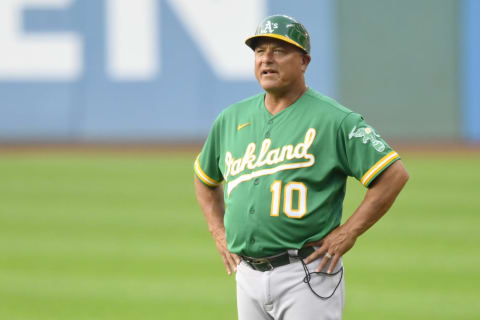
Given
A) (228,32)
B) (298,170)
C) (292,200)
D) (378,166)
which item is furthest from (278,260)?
(228,32)

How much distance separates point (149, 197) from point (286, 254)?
777 cm

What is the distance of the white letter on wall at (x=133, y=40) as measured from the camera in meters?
16.3


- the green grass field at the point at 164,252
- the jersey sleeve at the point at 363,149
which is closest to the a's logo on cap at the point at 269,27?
the jersey sleeve at the point at 363,149

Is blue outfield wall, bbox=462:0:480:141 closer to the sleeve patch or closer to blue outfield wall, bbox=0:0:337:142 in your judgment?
blue outfield wall, bbox=0:0:337:142

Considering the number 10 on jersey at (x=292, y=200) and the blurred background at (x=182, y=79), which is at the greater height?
the number 10 on jersey at (x=292, y=200)

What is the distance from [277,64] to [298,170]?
1.52 ft

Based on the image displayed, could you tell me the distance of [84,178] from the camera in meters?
12.5

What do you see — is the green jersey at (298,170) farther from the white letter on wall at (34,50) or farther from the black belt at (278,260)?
the white letter on wall at (34,50)

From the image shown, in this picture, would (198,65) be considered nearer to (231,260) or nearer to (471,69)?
(471,69)

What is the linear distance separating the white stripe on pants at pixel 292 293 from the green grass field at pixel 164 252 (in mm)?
2881

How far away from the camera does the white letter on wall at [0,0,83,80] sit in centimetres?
1641

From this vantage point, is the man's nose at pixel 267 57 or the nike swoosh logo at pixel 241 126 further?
the nike swoosh logo at pixel 241 126

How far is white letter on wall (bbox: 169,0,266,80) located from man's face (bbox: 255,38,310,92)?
12.6m

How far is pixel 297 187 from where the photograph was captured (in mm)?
3412
